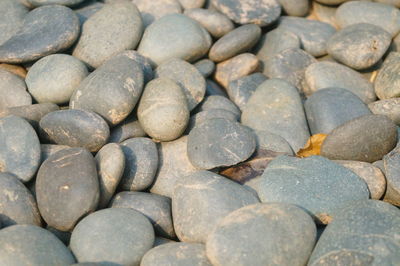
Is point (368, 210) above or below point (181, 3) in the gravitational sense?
below

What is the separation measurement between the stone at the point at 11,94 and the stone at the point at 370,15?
9.11ft

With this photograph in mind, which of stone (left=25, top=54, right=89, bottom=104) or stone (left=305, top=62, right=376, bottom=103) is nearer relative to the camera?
stone (left=25, top=54, right=89, bottom=104)

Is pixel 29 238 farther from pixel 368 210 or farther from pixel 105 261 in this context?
pixel 368 210

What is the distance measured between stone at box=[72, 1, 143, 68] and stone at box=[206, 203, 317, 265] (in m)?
1.79

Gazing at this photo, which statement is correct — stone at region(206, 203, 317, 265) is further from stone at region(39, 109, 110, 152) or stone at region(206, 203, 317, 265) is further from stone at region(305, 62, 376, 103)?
stone at region(305, 62, 376, 103)

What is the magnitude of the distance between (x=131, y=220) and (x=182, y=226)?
0.28 metres

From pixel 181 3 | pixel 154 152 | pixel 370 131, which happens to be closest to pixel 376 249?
pixel 370 131

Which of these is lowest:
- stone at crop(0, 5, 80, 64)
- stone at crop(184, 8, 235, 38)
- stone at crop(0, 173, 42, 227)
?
stone at crop(0, 173, 42, 227)

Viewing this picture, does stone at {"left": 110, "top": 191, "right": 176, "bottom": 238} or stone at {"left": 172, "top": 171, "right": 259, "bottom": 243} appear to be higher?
stone at {"left": 172, "top": 171, "right": 259, "bottom": 243}

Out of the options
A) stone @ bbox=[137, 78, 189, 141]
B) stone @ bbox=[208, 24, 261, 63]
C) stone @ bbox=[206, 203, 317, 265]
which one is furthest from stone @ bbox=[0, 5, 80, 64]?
stone @ bbox=[206, 203, 317, 265]

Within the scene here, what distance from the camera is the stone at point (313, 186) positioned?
2.85m

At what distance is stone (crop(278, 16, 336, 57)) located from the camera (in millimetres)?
4484

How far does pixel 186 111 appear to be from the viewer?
134 inches

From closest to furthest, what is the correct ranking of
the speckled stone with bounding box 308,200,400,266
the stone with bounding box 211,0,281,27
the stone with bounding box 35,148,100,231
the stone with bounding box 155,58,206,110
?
the speckled stone with bounding box 308,200,400,266
the stone with bounding box 35,148,100,231
the stone with bounding box 155,58,206,110
the stone with bounding box 211,0,281,27
